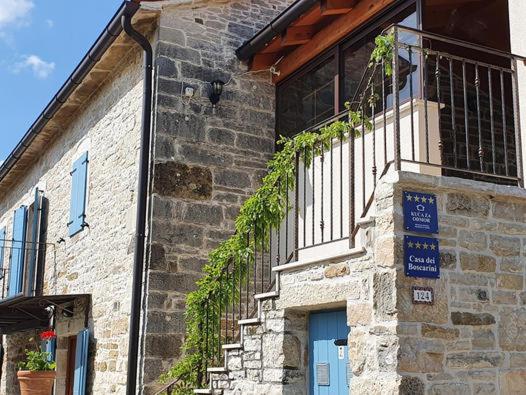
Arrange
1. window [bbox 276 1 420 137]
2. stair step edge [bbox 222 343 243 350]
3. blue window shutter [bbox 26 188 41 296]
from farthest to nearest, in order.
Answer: blue window shutter [bbox 26 188 41 296]
window [bbox 276 1 420 137]
stair step edge [bbox 222 343 243 350]

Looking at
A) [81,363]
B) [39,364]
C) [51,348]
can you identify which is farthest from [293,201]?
[51,348]

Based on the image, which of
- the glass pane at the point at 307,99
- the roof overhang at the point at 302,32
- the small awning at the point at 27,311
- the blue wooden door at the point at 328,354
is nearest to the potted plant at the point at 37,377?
the small awning at the point at 27,311

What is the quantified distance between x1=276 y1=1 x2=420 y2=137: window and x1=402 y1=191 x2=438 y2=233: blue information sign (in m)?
2.37

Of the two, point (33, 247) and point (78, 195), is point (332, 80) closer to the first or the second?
point (78, 195)

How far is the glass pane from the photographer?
27.5ft

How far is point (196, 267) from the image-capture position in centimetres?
817

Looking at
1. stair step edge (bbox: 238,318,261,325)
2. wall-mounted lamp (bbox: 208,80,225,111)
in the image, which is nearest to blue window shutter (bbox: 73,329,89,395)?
wall-mounted lamp (bbox: 208,80,225,111)

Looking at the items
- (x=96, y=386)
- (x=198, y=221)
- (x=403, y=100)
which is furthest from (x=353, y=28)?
(x=96, y=386)

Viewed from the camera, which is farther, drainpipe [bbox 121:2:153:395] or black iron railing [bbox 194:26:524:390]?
drainpipe [bbox 121:2:153:395]

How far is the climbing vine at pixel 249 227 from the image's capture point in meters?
6.14

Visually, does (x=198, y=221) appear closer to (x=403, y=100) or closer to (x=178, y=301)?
(x=178, y=301)

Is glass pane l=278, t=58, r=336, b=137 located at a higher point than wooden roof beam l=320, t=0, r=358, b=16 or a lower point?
lower

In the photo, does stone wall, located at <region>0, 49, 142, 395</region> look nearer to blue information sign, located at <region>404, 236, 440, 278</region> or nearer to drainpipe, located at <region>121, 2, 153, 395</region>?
drainpipe, located at <region>121, 2, 153, 395</region>

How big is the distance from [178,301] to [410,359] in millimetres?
4104
